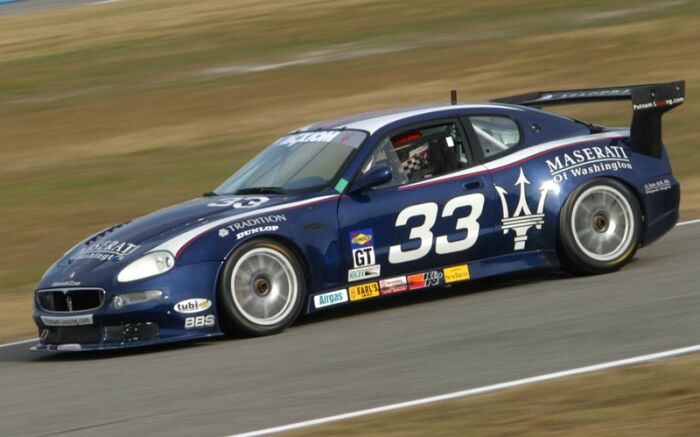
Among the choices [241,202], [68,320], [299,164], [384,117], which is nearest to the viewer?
[68,320]

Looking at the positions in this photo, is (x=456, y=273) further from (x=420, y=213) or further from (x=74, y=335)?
(x=74, y=335)

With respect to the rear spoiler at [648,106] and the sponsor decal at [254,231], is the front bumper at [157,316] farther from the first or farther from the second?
the rear spoiler at [648,106]

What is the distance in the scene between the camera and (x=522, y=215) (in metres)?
9.25

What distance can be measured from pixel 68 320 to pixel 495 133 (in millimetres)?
3420

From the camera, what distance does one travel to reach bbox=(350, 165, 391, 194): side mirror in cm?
867

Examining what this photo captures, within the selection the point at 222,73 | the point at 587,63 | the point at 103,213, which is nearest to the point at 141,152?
the point at 103,213

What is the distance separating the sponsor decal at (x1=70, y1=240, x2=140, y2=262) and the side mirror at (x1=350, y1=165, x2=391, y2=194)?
61.2 inches

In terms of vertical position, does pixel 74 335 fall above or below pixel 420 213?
below

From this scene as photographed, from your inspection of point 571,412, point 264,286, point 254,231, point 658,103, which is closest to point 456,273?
point 264,286

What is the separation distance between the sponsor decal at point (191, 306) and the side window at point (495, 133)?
8.12 feet

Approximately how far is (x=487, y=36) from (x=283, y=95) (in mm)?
5907

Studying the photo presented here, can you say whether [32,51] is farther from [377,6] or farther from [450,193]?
[450,193]

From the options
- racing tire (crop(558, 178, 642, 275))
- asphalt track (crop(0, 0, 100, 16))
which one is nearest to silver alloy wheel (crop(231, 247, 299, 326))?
racing tire (crop(558, 178, 642, 275))

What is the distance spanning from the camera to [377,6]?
1227 inches
